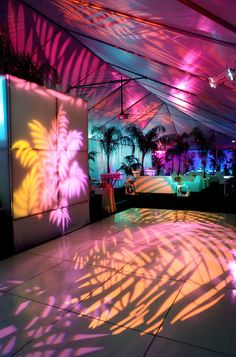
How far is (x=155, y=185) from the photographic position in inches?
420

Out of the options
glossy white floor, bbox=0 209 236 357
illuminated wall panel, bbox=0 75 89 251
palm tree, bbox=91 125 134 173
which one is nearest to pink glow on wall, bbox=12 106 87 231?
illuminated wall panel, bbox=0 75 89 251

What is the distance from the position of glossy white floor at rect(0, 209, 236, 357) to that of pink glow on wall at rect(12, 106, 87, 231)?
666mm

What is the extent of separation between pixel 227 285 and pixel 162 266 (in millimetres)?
854

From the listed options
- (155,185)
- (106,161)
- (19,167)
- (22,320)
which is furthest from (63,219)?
(106,161)

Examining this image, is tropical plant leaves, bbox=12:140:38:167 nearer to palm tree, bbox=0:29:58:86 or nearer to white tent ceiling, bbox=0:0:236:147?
palm tree, bbox=0:29:58:86

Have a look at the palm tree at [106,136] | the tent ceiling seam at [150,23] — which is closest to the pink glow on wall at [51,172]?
the tent ceiling seam at [150,23]

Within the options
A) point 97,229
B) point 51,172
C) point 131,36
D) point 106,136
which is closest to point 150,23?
point 131,36

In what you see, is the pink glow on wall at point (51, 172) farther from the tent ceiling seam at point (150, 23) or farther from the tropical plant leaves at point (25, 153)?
the tent ceiling seam at point (150, 23)

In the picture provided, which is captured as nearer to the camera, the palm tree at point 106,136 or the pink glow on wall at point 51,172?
the pink glow on wall at point 51,172

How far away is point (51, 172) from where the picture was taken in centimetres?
470

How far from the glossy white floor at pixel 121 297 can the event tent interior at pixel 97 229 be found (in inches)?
0.5

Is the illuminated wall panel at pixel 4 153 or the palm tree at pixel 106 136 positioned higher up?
the palm tree at pixel 106 136

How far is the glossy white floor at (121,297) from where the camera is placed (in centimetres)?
198

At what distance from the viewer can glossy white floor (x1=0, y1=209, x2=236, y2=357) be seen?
6.51 feet
